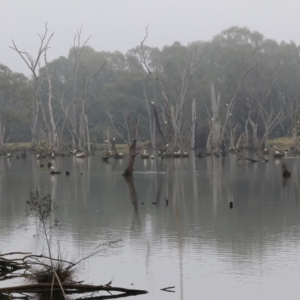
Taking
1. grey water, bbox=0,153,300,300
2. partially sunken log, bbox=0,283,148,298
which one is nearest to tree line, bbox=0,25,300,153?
grey water, bbox=0,153,300,300

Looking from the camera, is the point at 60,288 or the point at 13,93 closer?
the point at 60,288

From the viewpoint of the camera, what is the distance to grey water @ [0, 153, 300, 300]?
9.85 metres

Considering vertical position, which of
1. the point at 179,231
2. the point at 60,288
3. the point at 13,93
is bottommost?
the point at 60,288

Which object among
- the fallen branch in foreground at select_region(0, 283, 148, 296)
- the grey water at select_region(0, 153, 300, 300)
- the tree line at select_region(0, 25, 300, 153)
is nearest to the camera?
the fallen branch in foreground at select_region(0, 283, 148, 296)

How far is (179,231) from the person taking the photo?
7.28 metres

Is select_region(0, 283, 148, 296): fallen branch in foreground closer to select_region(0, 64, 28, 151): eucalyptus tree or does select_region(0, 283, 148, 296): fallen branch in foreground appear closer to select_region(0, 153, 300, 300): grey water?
select_region(0, 153, 300, 300): grey water

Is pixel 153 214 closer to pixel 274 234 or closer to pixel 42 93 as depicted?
pixel 274 234

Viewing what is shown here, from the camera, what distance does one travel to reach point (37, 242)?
13234 mm

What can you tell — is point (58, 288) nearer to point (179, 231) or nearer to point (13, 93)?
point (179, 231)

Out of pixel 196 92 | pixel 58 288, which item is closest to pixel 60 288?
pixel 58 288

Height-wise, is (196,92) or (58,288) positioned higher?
(196,92)

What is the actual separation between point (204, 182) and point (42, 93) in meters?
57.9

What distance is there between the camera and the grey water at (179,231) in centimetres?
985

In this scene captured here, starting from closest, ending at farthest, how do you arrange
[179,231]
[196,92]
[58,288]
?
[179,231]
[58,288]
[196,92]
